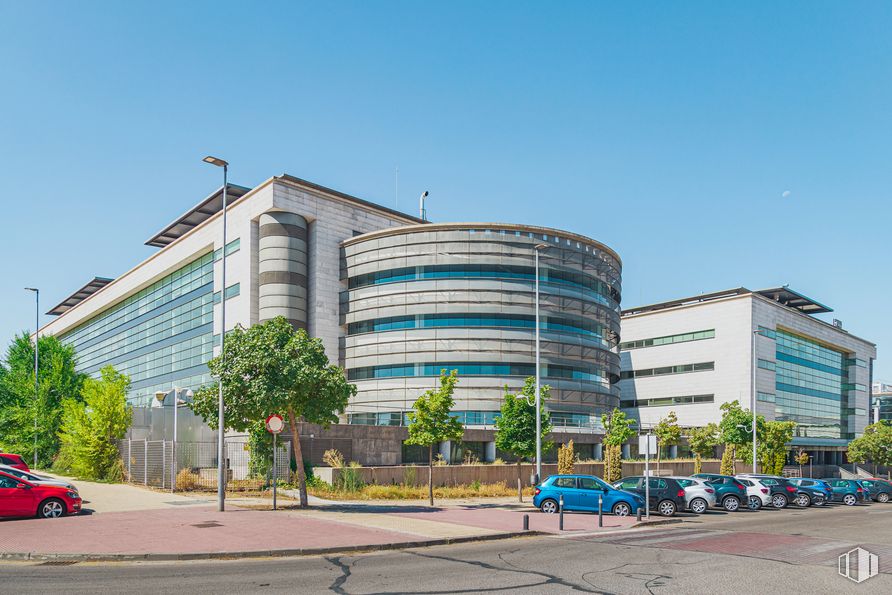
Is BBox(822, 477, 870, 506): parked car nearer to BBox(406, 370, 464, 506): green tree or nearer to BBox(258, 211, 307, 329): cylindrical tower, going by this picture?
BBox(406, 370, 464, 506): green tree

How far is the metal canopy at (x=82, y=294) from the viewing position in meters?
99.1

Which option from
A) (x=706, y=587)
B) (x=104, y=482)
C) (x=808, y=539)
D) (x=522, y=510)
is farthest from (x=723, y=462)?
(x=706, y=587)

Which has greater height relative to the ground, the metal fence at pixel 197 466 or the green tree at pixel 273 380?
the green tree at pixel 273 380

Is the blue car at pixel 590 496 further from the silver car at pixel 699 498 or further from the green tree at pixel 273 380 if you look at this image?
the green tree at pixel 273 380

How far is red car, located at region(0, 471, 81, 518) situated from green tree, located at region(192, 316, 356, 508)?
5462 mm

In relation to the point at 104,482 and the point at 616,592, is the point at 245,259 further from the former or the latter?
the point at 616,592

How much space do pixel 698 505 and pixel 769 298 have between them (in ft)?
213

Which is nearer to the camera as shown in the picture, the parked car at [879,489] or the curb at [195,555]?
the curb at [195,555]

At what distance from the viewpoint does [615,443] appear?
51031mm

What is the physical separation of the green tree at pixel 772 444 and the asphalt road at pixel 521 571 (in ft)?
144

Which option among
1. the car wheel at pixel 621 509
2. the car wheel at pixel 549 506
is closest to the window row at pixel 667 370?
the car wheel at pixel 621 509

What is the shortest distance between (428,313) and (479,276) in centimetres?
493

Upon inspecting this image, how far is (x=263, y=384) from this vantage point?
2547 centimetres

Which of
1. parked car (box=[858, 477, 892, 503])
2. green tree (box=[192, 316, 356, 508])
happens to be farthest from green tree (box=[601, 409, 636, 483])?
green tree (box=[192, 316, 356, 508])
